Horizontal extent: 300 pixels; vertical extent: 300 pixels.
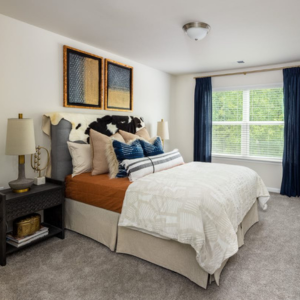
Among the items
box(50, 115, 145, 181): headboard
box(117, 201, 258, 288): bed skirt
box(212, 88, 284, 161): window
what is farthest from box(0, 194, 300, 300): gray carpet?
box(212, 88, 284, 161): window

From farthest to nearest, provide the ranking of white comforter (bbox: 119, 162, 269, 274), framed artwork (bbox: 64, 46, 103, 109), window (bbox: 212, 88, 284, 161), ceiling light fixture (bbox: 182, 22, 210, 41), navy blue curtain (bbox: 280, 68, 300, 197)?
window (bbox: 212, 88, 284, 161), navy blue curtain (bbox: 280, 68, 300, 197), framed artwork (bbox: 64, 46, 103, 109), ceiling light fixture (bbox: 182, 22, 210, 41), white comforter (bbox: 119, 162, 269, 274)

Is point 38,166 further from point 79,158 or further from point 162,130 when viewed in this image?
point 162,130

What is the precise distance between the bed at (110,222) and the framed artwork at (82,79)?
494mm

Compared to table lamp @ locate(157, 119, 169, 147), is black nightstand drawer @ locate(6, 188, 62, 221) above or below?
below

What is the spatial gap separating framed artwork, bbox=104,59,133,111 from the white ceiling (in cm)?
Answer: 23

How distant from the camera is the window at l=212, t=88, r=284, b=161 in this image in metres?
4.57

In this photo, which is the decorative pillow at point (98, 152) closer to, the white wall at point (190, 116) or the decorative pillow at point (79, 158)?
the decorative pillow at point (79, 158)

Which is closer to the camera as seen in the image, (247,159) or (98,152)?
(98,152)

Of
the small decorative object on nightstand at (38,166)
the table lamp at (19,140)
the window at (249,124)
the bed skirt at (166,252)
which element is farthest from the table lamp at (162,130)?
the table lamp at (19,140)

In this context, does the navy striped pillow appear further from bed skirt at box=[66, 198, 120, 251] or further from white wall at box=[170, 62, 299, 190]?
white wall at box=[170, 62, 299, 190]

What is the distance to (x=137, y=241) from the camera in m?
2.26

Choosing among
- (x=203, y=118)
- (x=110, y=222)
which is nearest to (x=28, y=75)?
(x=110, y=222)

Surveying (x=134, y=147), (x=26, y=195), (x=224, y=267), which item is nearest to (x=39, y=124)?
(x=26, y=195)

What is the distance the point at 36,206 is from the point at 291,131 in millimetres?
4179
